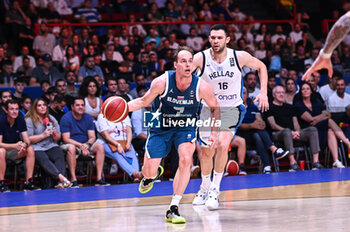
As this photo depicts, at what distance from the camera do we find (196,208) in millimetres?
6246

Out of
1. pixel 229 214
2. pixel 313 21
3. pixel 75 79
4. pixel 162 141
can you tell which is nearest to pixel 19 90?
pixel 75 79

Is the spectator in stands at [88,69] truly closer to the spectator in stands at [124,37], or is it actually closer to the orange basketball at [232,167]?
the spectator in stands at [124,37]

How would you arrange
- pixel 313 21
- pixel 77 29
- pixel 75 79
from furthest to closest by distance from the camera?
1. pixel 313 21
2. pixel 77 29
3. pixel 75 79

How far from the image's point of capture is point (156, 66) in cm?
1191

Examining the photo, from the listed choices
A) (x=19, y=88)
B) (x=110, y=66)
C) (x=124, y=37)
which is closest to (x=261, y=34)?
(x=124, y=37)

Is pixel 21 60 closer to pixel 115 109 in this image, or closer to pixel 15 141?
pixel 15 141

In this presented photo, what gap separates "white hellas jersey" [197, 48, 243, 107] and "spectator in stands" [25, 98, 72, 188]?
3228 mm

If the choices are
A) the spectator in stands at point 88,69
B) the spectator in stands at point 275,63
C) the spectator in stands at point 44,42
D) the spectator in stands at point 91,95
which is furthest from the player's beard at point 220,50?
the spectator in stands at point 44,42

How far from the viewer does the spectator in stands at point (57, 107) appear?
9.34 meters

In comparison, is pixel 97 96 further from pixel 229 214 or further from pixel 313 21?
pixel 313 21

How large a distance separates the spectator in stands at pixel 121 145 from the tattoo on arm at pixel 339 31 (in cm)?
584

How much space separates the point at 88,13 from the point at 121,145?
554 cm

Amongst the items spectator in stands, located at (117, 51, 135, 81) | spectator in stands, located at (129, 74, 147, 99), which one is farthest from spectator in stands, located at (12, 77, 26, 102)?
spectator in stands, located at (117, 51, 135, 81)

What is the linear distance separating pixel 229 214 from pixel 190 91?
1.30m
